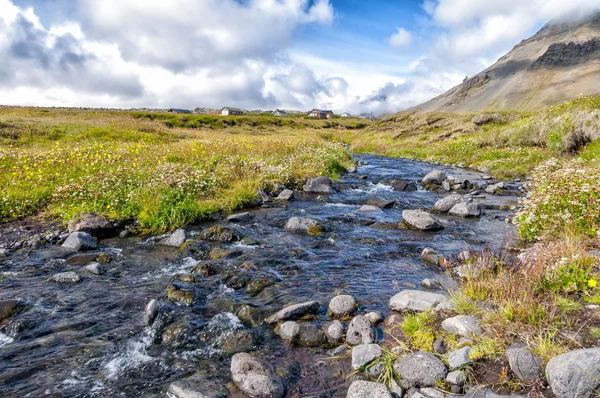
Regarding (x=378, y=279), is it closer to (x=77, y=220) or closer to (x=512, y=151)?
(x=77, y=220)

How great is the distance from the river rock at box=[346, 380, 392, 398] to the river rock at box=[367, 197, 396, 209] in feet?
32.9

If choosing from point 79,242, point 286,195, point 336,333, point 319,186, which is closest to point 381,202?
point 319,186

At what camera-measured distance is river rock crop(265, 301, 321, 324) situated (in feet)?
19.2

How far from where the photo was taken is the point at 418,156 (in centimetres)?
3394

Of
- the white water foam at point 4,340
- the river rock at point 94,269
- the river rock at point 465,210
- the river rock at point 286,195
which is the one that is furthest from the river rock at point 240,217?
the river rock at point 465,210

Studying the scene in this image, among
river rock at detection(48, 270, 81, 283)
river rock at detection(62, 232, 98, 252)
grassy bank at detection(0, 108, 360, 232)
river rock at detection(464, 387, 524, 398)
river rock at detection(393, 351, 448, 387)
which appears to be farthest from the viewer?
grassy bank at detection(0, 108, 360, 232)

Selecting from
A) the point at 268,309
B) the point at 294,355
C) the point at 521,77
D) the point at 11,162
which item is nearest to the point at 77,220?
the point at 11,162

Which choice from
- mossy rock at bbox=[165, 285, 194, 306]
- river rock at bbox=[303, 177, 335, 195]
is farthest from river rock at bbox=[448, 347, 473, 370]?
river rock at bbox=[303, 177, 335, 195]

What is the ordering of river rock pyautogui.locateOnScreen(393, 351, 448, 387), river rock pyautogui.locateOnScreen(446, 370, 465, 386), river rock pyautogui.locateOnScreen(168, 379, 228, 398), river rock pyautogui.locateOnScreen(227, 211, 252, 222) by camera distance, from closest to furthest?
1. river rock pyautogui.locateOnScreen(446, 370, 465, 386)
2. river rock pyautogui.locateOnScreen(393, 351, 448, 387)
3. river rock pyautogui.locateOnScreen(168, 379, 228, 398)
4. river rock pyautogui.locateOnScreen(227, 211, 252, 222)

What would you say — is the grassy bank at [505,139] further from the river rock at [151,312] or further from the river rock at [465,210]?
the river rock at [151,312]

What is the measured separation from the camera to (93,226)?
10.1 meters

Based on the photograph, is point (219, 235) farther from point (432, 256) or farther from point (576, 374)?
point (576, 374)

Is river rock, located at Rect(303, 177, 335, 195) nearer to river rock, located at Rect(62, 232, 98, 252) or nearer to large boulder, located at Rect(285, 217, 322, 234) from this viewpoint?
large boulder, located at Rect(285, 217, 322, 234)

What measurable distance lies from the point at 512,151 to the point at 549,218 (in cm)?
1966
